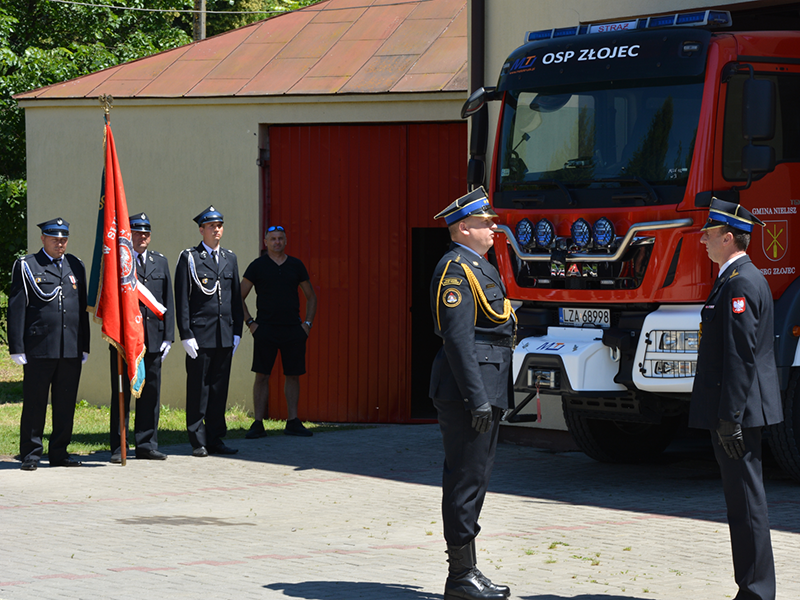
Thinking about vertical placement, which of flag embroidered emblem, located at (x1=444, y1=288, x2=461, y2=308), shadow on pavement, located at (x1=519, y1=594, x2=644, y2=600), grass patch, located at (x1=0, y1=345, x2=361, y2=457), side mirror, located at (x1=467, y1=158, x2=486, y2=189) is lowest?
grass patch, located at (x1=0, y1=345, x2=361, y2=457)

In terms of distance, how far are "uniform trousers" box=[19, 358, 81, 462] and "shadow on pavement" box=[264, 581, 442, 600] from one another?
4.67m

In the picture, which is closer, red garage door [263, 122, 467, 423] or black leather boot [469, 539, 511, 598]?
black leather boot [469, 539, 511, 598]

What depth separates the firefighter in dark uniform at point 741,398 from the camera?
564 centimetres

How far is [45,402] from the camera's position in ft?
34.3

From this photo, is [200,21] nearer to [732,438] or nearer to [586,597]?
[586,597]

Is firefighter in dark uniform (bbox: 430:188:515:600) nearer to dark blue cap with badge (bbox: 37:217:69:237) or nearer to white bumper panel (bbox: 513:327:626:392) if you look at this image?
white bumper panel (bbox: 513:327:626:392)

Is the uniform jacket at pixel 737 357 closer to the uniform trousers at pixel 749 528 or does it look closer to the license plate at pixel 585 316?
the uniform trousers at pixel 749 528

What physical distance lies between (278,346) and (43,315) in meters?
2.98

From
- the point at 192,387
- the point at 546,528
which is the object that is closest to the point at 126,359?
the point at 192,387

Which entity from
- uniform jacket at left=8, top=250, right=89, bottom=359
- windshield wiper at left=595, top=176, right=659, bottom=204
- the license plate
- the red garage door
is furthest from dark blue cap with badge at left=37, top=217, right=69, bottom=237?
windshield wiper at left=595, top=176, right=659, bottom=204

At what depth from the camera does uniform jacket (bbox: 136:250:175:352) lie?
10906 millimetres

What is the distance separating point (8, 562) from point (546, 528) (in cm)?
335

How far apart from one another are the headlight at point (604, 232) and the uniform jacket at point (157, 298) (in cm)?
410

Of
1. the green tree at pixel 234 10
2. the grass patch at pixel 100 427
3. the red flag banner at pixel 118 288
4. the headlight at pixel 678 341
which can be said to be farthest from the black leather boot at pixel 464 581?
the green tree at pixel 234 10
